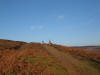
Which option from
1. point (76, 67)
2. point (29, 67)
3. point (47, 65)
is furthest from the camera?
point (47, 65)

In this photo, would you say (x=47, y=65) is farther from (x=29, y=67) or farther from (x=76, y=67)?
(x=76, y=67)

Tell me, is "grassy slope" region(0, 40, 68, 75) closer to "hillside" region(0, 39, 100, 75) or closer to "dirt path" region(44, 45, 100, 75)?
"hillside" region(0, 39, 100, 75)

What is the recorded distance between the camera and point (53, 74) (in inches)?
267

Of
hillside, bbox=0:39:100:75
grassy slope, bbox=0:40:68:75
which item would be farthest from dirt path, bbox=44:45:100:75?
grassy slope, bbox=0:40:68:75

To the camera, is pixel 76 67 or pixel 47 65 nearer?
pixel 76 67

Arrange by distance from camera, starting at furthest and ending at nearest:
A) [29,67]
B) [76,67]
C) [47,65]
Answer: [47,65] → [76,67] → [29,67]

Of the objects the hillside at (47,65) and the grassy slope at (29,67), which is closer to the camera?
the grassy slope at (29,67)

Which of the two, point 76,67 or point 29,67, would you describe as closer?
point 29,67

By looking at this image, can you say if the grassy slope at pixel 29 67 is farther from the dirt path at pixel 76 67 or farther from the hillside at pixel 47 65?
the dirt path at pixel 76 67

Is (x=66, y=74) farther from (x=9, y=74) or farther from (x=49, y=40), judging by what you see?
(x=49, y=40)

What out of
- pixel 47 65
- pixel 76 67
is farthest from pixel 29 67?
pixel 76 67

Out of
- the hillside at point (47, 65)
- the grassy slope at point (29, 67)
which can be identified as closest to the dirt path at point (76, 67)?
the hillside at point (47, 65)

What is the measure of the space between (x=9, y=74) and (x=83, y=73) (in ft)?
18.3

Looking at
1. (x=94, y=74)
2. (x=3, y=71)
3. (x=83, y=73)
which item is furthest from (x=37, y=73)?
(x=94, y=74)
